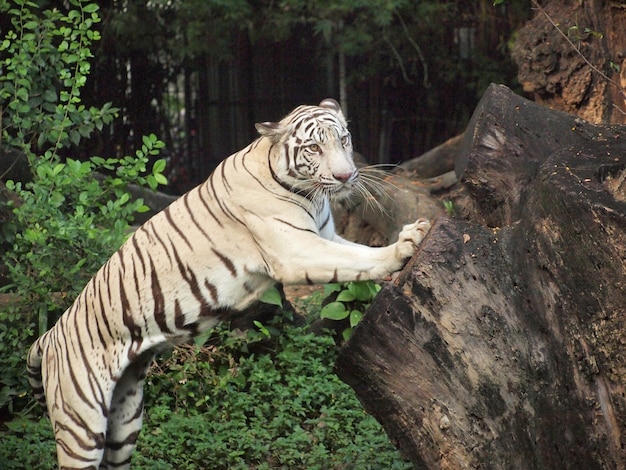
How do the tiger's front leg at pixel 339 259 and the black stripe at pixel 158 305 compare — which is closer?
the tiger's front leg at pixel 339 259

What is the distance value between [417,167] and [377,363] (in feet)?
20.3

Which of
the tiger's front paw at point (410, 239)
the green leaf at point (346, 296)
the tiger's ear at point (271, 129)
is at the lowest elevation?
the green leaf at point (346, 296)

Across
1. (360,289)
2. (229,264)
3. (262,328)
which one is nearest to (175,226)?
(229,264)

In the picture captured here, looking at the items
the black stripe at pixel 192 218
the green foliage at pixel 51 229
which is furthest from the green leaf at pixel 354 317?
the black stripe at pixel 192 218

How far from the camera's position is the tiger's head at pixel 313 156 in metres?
3.80

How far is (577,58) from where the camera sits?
595 cm

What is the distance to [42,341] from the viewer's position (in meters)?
4.48

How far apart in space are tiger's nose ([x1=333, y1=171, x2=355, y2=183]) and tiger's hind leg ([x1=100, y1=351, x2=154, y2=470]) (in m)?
1.35

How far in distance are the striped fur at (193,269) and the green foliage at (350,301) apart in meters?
1.75

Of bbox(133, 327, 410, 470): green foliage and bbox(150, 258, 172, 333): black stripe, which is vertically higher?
bbox(150, 258, 172, 333): black stripe

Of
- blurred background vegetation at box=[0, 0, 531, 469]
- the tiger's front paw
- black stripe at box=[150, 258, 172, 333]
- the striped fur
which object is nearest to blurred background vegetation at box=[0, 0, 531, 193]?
blurred background vegetation at box=[0, 0, 531, 469]

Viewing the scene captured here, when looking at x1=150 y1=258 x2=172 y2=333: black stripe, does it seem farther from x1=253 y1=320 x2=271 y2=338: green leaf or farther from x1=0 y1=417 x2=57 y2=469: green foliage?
x1=253 y1=320 x2=271 y2=338: green leaf

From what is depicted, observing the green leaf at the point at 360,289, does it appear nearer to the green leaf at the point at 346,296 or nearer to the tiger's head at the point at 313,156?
the green leaf at the point at 346,296

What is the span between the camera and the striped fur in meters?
3.86
